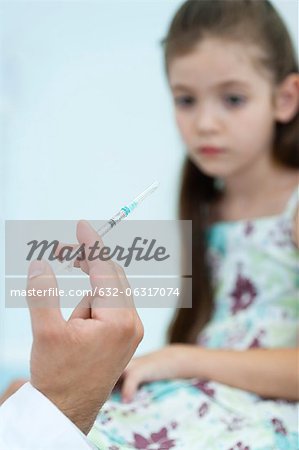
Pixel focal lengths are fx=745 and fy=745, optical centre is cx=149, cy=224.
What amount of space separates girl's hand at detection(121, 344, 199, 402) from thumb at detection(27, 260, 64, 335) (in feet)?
1.40

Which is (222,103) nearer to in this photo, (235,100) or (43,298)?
(235,100)

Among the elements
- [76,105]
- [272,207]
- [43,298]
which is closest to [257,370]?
[272,207]

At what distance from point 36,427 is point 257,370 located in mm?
464

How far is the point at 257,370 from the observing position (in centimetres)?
106

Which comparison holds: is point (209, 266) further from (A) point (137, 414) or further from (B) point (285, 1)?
(B) point (285, 1)

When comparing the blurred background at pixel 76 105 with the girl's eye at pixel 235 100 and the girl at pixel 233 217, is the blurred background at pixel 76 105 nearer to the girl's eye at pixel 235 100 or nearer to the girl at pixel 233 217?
the girl at pixel 233 217

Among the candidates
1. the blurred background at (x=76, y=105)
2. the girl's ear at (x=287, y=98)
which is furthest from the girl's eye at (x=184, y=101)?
the blurred background at (x=76, y=105)

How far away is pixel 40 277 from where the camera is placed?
0.66m

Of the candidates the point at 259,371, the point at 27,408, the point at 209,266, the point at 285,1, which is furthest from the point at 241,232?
the point at 27,408

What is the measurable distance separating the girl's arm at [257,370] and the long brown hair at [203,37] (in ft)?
0.82

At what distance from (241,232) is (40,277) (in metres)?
0.73

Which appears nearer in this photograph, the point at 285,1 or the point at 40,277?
the point at 40,277

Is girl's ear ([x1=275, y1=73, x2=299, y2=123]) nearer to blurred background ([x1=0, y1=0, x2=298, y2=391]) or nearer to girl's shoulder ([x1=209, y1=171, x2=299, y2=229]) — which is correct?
girl's shoulder ([x1=209, y1=171, x2=299, y2=229])

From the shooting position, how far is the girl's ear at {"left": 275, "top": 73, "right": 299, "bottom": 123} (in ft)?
4.38
